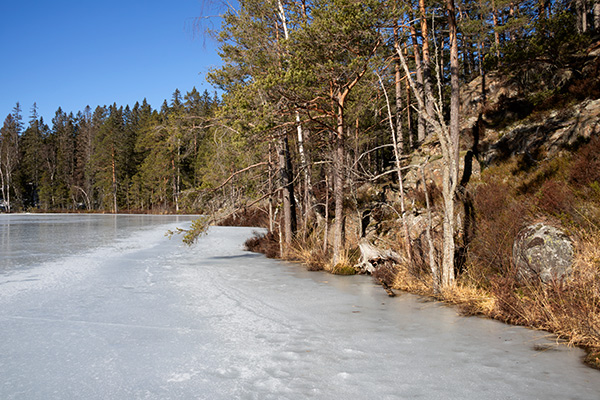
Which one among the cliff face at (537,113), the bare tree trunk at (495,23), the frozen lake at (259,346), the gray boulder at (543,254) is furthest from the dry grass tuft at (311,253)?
the bare tree trunk at (495,23)

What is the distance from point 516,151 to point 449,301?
21.5ft

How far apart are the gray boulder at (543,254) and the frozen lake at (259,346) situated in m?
1.07

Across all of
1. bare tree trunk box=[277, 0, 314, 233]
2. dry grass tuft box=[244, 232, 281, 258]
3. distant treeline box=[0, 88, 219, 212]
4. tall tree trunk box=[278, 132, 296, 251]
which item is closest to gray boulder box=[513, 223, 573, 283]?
bare tree trunk box=[277, 0, 314, 233]

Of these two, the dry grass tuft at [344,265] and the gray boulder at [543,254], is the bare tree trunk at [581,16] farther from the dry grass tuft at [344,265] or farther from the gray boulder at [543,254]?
the gray boulder at [543,254]

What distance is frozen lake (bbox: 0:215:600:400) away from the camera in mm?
4125

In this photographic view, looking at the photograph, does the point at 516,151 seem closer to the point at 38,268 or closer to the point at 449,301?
the point at 449,301

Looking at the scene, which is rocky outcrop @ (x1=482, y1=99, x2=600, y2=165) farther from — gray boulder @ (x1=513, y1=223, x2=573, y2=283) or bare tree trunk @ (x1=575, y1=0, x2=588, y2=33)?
bare tree trunk @ (x1=575, y1=0, x2=588, y2=33)

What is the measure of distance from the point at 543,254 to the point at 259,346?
15.8ft

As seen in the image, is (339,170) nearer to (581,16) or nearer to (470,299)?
(470,299)

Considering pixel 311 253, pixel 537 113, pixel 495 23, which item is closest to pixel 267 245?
pixel 311 253

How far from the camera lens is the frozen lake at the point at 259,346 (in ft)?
13.5

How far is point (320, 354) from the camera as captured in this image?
201 inches

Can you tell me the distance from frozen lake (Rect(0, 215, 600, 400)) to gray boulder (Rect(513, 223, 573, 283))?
1070 mm

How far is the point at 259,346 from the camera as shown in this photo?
17.9ft
